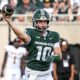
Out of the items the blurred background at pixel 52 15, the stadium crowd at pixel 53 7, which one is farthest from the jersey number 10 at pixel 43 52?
the stadium crowd at pixel 53 7

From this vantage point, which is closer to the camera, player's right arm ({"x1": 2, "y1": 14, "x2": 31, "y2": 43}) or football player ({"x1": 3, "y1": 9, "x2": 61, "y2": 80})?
player's right arm ({"x1": 2, "y1": 14, "x2": 31, "y2": 43})

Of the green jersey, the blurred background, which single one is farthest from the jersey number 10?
the blurred background

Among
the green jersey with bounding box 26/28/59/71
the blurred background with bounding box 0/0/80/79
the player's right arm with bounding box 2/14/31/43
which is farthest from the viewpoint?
the blurred background with bounding box 0/0/80/79

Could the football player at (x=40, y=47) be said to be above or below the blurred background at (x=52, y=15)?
above

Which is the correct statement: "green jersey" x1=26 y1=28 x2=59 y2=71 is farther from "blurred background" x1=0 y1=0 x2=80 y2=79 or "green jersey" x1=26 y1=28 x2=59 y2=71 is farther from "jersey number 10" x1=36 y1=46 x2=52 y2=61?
"blurred background" x1=0 y1=0 x2=80 y2=79

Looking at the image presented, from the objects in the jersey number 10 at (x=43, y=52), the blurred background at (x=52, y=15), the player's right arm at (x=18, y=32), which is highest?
the player's right arm at (x=18, y=32)

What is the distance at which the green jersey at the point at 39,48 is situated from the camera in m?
8.47

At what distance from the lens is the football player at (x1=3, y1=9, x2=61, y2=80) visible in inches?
333

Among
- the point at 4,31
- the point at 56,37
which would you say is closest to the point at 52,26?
the point at 4,31

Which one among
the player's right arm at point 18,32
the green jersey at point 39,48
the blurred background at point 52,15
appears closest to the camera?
the player's right arm at point 18,32

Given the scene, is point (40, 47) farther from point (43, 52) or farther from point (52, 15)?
point (52, 15)

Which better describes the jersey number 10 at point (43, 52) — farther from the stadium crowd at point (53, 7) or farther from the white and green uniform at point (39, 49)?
the stadium crowd at point (53, 7)

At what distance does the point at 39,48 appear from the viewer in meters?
8.52

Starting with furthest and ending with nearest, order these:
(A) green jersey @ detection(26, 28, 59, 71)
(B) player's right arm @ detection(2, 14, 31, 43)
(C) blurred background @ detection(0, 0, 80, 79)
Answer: (C) blurred background @ detection(0, 0, 80, 79) → (A) green jersey @ detection(26, 28, 59, 71) → (B) player's right arm @ detection(2, 14, 31, 43)
